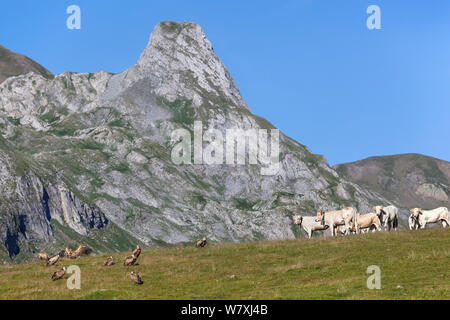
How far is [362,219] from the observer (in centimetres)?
6406

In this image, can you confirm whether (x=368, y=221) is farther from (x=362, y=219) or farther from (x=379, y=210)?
(x=379, y=210)

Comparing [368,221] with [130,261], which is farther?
[368,221]

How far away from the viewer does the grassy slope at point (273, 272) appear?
35.7m

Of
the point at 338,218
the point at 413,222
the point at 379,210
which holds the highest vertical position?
the point at 379,210

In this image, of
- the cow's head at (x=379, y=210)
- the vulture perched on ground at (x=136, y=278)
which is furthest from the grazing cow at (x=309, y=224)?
the vulture perched on ground at (x=136, y=278)

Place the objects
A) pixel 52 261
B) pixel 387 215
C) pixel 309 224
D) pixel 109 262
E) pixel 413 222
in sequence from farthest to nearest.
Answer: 1. pixel 309 224
2. pixel 413 222
3. pixel 387 215
4. pixel 52 261
5. pixel 109 262

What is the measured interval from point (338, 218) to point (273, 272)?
75.9 ft

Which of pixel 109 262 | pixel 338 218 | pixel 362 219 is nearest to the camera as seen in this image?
pixel 109 262

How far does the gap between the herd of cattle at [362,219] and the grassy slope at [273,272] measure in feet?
Result: 26.0

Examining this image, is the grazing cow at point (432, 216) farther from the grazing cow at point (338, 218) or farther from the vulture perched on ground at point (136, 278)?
the vulture perched on ground at point (136, 278)

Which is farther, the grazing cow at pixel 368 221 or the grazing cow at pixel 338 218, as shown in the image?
the grazing cow at pixel 368 221

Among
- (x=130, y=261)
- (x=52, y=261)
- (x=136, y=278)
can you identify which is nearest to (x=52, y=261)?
(x=52, y=261)

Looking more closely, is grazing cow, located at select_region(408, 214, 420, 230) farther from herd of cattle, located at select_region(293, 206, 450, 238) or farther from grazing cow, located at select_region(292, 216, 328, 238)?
grazing cow, located at select_region(292, 216, 328, 238)

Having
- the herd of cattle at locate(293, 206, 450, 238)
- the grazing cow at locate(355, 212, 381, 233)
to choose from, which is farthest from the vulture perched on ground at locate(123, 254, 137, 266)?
the grazing cow at locate(355, 212, 381, 233)
